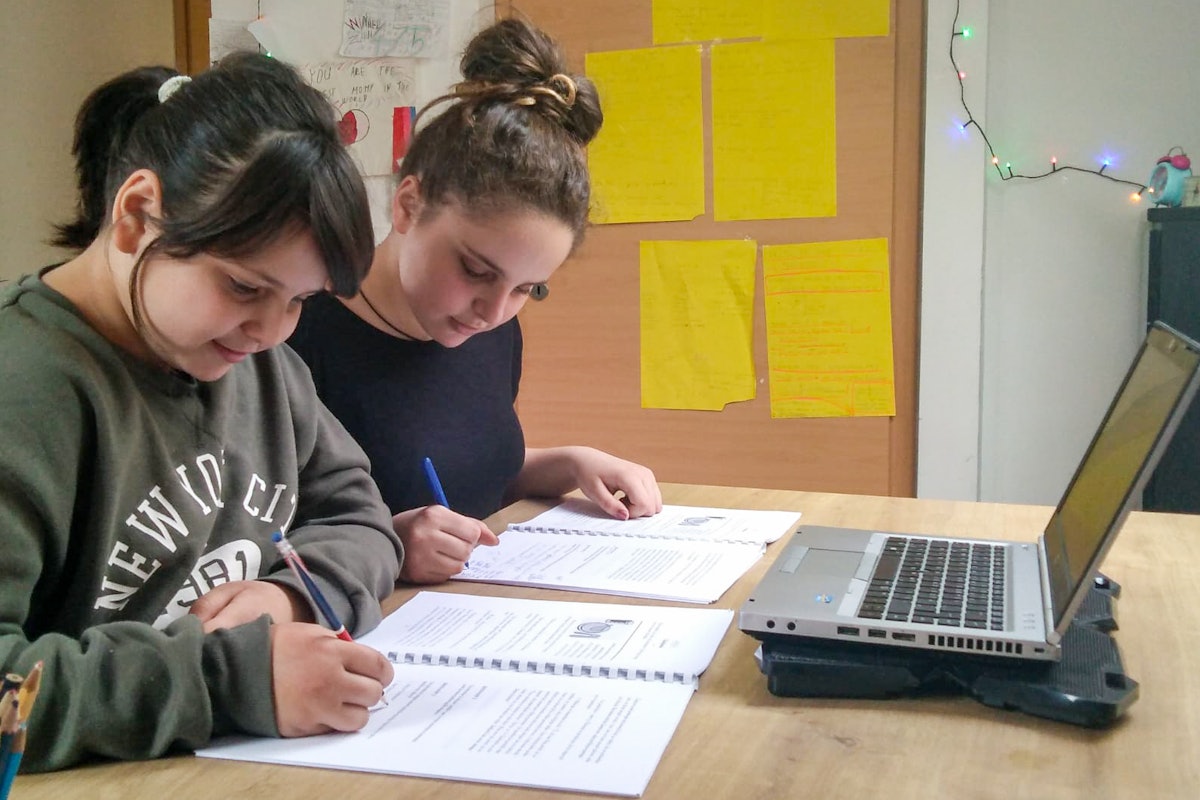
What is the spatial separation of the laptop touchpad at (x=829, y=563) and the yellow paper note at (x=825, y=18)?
144 cm

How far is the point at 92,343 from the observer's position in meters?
0.75

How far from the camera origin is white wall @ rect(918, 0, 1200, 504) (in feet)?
6.56

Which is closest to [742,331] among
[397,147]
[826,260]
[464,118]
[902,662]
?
[826,260]

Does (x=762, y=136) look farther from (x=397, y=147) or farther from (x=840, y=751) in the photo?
(x=840, y=751)

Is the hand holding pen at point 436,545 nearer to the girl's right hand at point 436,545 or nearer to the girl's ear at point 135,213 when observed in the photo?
the girl's right hand at point 436,545

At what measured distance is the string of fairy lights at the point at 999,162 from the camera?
2.02m

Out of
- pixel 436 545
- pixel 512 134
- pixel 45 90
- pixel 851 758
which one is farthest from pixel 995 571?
pixel 45 90

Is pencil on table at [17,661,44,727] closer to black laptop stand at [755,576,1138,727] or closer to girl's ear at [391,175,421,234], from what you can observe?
black laptop stand at [755,576,1138,727]

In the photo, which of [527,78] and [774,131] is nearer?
[527,78]

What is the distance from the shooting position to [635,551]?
111 cm

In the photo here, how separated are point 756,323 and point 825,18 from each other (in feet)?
2.04

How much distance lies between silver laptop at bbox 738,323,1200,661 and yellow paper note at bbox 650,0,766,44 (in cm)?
138

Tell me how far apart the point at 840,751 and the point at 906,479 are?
1594 mm

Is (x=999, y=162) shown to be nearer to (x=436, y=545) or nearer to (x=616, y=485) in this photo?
(x=616, y=485)
